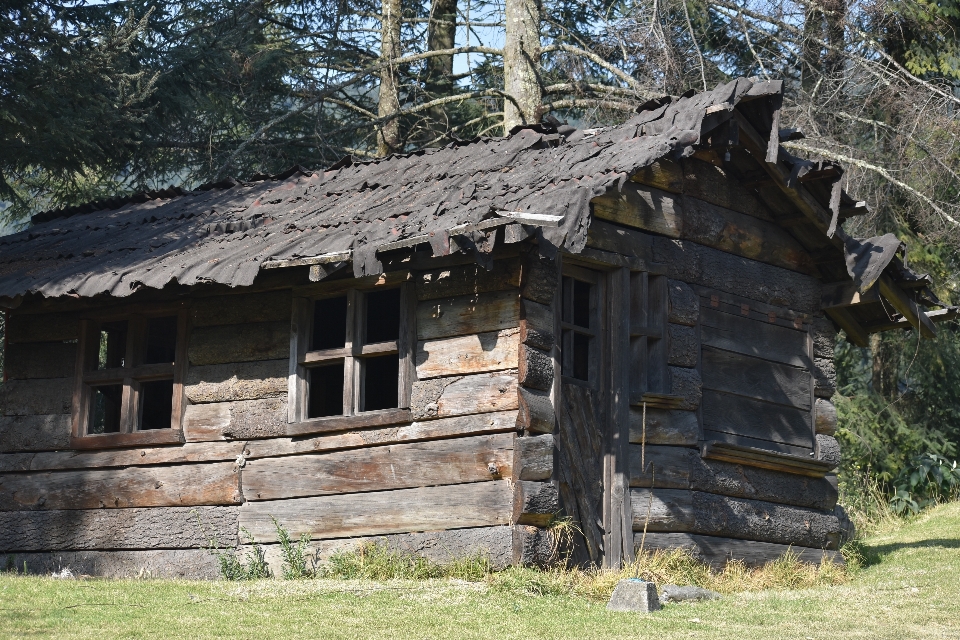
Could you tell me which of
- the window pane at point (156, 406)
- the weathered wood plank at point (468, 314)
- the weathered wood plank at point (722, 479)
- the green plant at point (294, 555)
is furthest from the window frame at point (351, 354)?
the window pane at point (156, 406)

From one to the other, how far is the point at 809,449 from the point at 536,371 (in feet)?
13.4

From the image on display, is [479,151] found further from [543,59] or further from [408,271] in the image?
[543,59]

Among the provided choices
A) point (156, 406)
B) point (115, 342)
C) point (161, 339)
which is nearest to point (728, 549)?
point (115, 342)

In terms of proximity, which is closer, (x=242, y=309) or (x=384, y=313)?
(x=242, y=309)

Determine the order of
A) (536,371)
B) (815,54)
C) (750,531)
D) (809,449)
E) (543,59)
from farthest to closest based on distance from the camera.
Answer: (543,59) < (815,54) < (809,449) < (750,531) < (536,371)

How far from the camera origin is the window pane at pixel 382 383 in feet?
46.4

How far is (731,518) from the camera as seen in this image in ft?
37.4

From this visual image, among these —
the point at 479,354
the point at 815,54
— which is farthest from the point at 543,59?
the point at 479,354

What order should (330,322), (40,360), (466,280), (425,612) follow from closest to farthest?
(425,612), (466,280), (40,360), (330,322)

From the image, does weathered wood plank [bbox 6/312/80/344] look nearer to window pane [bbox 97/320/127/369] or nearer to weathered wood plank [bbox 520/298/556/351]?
window pane [bbox 97/320/127/369]

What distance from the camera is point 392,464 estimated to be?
10.4 metres

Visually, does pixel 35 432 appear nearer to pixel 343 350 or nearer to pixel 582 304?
pixel 343 350

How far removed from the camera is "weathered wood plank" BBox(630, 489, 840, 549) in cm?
1077

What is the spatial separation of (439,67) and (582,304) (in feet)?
42.1
